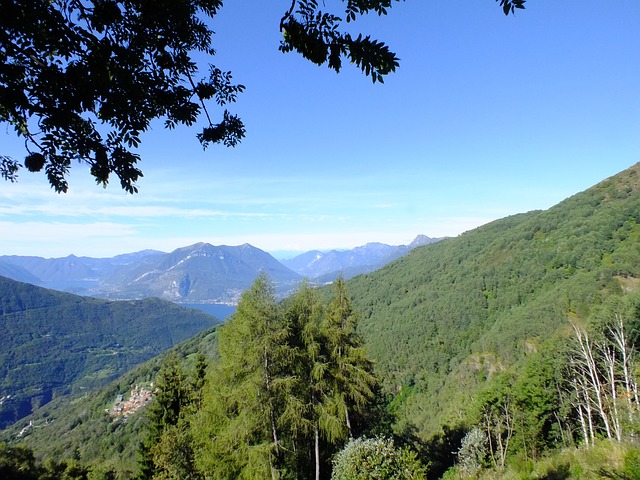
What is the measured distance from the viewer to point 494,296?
4060 inches

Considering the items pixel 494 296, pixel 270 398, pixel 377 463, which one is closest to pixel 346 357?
pixel 270 398

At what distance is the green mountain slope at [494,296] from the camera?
218 feet

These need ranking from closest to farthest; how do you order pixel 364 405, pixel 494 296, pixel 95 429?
pixel 364 405, pixel 95 429, pixel 494 296

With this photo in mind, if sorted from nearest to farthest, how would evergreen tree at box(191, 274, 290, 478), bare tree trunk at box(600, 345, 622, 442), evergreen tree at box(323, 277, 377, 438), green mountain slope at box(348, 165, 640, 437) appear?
evergreen tree at box(191, 274, 290, 478) < evergreen tree at box(323, 277, 377, 438) < bare tree trunk at box(600, 345, 622, 442) < green mountain slope at box(348, 165, 640, 437)

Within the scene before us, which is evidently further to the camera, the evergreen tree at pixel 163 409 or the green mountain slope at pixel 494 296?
the green mountain slope at pixel 494 296

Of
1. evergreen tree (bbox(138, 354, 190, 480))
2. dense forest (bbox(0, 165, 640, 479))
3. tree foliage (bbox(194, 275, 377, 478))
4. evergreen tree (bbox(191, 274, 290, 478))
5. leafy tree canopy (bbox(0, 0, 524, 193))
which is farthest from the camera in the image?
evergreen tree (bbox(138, 354, 190, 480))

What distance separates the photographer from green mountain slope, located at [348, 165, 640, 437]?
218 feet

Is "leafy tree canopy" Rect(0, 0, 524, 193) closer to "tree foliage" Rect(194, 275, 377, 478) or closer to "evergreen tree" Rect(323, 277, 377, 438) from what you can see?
"tree foliage" Rect(194, 275, 377, 478)

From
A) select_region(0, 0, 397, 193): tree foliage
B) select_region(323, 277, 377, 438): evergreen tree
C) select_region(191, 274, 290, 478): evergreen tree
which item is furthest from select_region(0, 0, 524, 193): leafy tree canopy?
select_region(323, 277, 377, 438): evergreen tree

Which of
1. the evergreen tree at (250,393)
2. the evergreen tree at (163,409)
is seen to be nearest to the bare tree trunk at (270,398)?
the evergreen tree at (250,393)

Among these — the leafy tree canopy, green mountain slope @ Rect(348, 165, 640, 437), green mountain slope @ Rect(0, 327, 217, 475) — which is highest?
the leafy tree canopy

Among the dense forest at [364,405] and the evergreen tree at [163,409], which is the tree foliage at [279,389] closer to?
the dense forest at [364,405]

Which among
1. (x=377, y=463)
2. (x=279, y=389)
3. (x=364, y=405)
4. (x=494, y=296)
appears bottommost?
(x=494, y=296)

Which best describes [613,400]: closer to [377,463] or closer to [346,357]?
[346,357]
